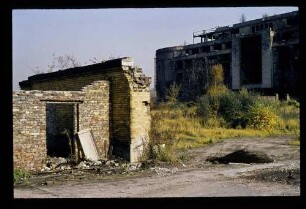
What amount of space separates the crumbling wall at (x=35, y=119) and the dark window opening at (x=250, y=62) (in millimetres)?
32758

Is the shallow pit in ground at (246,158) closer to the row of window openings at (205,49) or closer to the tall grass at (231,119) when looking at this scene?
the tall grass at (231,119)

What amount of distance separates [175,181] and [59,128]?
22.0ft

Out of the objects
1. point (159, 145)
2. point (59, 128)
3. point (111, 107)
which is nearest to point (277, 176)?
point (159, 145)

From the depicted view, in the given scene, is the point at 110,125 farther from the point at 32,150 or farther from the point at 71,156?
the point at 32,150

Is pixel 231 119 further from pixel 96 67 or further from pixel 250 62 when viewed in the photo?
pixel 250 62

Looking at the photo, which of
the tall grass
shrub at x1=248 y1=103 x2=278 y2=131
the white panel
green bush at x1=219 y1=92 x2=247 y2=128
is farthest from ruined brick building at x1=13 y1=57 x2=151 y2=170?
green bush at x1=219 y1=92 x2=247 y2=128

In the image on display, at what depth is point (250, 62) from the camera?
141 feet

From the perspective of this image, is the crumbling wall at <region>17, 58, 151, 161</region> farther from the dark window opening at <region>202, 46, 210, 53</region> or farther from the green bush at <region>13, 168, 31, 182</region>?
the dark window opening at <region>202, 46, 210, 53</region>

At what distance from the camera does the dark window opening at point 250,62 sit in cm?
4228

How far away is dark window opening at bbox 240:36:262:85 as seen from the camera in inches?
1665

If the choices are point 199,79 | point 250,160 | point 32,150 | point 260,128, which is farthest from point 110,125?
point 199,79

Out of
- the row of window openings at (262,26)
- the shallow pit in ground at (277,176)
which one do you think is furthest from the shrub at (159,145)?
the row of window openings at (262,26)

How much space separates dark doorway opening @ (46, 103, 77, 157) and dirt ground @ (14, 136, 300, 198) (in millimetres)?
3273
